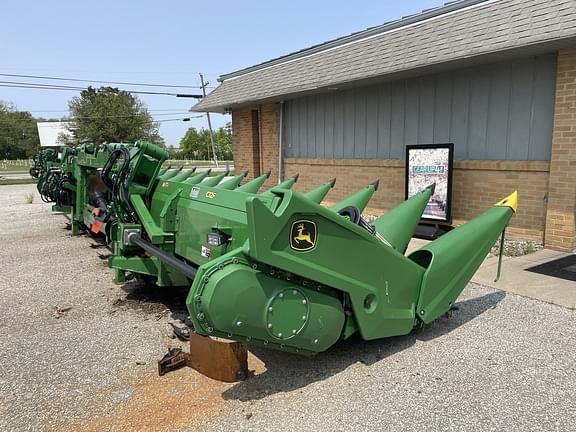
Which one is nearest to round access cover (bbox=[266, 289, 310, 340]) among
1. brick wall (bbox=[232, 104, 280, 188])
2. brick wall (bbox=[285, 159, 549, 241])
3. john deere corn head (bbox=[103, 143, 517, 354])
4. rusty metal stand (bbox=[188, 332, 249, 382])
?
john deere corn head (bbox=[103, 143, 517, 354])

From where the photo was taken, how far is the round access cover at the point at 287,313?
103 inches

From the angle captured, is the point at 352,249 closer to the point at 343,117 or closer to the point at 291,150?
the point at 343,117

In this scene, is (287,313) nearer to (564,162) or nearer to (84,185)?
(564,162)

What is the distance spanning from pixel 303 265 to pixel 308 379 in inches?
35.7

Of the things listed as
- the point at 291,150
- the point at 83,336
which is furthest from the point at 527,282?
the point at 291,150

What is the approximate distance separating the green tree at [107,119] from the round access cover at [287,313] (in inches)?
2074

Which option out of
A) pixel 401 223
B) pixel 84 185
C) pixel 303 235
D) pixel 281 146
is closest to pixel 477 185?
pixel 401 223

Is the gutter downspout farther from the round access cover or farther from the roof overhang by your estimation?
the round access cover

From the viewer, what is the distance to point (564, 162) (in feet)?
20.2

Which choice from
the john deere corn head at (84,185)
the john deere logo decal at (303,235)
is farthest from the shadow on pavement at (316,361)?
the john deere corn head at (84,185)

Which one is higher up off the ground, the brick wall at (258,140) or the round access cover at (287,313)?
the brick wall at (258,140)

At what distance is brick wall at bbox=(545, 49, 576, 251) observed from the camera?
6.01 meters

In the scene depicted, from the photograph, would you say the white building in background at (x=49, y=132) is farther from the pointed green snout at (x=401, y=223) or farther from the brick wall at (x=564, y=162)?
the pointed green snout at (x=401, y=223)

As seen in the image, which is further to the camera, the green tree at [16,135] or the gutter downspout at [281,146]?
the green tree at [16,135]
